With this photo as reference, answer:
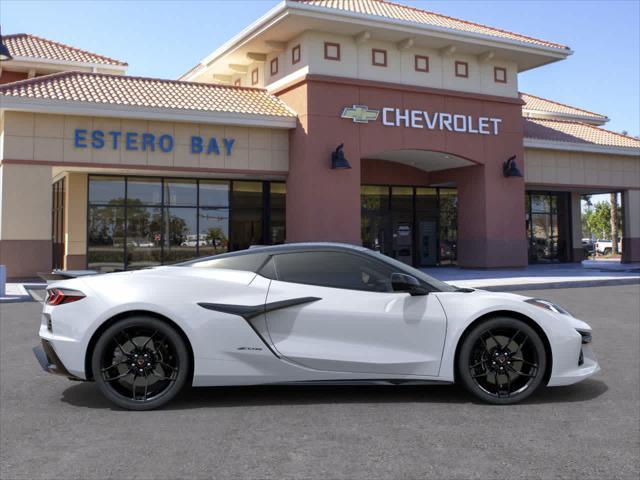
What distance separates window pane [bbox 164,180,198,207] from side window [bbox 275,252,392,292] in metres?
17.8

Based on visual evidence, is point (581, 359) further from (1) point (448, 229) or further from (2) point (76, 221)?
(1) point (448, 229)

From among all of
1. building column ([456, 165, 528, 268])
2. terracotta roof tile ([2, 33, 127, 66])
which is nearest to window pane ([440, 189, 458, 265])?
building column ([456, 165, 528, 268])

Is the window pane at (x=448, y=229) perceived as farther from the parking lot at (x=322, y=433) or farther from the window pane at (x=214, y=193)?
the parking lot at (x=322, y=433)

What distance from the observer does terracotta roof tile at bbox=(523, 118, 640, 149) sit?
85.9 feet

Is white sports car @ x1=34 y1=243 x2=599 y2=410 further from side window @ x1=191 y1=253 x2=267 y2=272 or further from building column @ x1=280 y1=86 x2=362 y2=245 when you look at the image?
building column @ x1=280 y1=86 x2=362 y2=245

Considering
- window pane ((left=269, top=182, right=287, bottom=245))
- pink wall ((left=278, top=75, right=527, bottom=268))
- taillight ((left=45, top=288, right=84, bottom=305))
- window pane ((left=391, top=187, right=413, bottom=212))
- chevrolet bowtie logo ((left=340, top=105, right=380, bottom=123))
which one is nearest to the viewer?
taillight ((left=45, top=288, right=84, bottom=305))

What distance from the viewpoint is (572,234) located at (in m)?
30.6

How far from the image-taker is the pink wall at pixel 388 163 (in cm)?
2022

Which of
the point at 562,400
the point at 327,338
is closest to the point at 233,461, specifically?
the point at 327,338

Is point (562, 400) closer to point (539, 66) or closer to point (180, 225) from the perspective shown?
point (180, 225)

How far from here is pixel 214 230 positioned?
74.2ft

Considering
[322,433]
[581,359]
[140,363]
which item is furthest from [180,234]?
[322,433]

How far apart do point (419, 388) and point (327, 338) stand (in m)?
1.20

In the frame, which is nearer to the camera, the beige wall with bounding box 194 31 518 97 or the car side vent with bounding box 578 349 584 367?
the car side vent with bounding box 578 349 584 367
